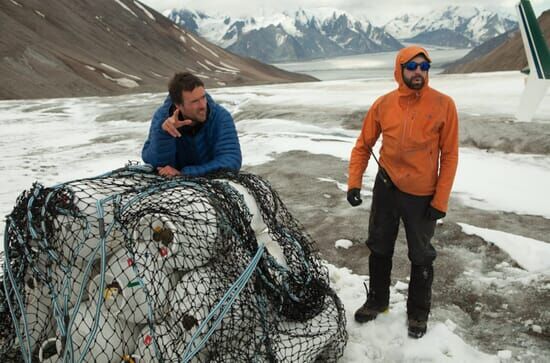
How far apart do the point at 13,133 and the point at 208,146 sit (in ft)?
48.3

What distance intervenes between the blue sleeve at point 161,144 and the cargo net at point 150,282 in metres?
0.31

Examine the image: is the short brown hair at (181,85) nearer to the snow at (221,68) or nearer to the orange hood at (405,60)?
the orange hood at (405,60)

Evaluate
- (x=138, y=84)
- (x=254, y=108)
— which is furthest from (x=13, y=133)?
(x=138, y=84)

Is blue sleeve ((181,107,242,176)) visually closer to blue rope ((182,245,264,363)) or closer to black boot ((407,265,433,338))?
blue rope ((182,245,264,363))

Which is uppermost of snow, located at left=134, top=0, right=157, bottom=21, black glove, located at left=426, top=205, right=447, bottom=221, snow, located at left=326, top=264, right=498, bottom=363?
snow, located at left=134, top=0, right=157, bottom=21

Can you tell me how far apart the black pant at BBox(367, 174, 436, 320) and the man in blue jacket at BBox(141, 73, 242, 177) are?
46.2 inches

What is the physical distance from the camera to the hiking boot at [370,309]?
3.70m

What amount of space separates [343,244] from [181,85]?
9.60ft

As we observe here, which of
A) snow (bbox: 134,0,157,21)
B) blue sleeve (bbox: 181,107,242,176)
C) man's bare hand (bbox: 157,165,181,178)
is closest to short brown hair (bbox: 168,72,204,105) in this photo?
blue sleeve (bbox: 181,107,242,176)

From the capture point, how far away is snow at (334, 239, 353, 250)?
17.3 ft

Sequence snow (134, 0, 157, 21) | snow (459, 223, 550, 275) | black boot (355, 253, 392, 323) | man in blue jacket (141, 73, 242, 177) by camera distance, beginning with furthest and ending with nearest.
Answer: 1. snow (134, 0, 157, 21)
2. snow (459, 223, 550, 275)
3. black boot (355, 253, 392, 323)
4. man in blue jacket (141, 73, 242, 177)

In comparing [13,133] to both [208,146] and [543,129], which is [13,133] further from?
[543,129]

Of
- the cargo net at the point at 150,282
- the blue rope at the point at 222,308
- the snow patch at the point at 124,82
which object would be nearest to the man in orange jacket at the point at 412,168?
the cargo net at the point at 150,282

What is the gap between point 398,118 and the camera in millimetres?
3230
